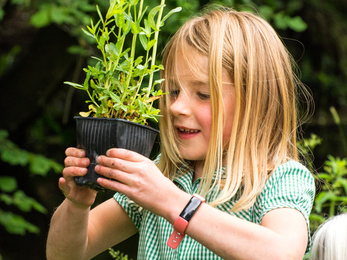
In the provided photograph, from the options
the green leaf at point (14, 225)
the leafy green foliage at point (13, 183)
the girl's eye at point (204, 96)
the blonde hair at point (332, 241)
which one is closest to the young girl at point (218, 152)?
the girl's eye at point (204, 96)

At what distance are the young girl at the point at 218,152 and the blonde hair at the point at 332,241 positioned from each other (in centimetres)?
12

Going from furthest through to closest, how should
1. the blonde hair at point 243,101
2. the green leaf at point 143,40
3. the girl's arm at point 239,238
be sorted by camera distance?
1. the blonde hair at point 243,101
2. the green leaf at point 143,40
3. the girl's arm at point 239,238

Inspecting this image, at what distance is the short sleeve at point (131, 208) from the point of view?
4.73 ft

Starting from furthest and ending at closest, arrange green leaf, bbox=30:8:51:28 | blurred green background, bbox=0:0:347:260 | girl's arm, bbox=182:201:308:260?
blurred green background, bbox=0:0:347:260, green leaf, bbox=30:8:51:28, girl's arm, bbox=182:201:308:260

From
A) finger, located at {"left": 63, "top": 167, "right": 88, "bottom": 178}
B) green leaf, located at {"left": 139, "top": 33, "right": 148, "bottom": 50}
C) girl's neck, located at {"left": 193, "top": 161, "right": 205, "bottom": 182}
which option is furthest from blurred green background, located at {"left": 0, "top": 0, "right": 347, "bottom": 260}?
finger, located at {"left": 63, "top": 167, "right": 88, "bottom": 178}

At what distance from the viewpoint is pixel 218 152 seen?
124 centimetres

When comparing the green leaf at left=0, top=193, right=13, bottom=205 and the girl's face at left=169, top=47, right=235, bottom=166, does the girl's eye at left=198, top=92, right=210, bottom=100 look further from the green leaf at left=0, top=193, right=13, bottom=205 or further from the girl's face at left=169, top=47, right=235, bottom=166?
the green leaf at left=0, top=193, right=13, bottom=205

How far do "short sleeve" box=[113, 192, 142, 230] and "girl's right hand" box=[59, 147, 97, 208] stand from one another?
24cm

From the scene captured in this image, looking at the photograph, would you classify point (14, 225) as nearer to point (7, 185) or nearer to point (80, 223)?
point (7, 185)

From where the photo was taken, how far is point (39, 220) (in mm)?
3436

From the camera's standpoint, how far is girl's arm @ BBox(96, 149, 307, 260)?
959 millimetres

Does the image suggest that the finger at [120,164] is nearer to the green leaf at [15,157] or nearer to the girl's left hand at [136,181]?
the girl's left hand at [136,181]

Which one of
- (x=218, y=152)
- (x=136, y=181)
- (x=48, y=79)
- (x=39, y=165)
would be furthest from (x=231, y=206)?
(x=48, y=79)

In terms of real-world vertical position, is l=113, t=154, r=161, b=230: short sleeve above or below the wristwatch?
below
